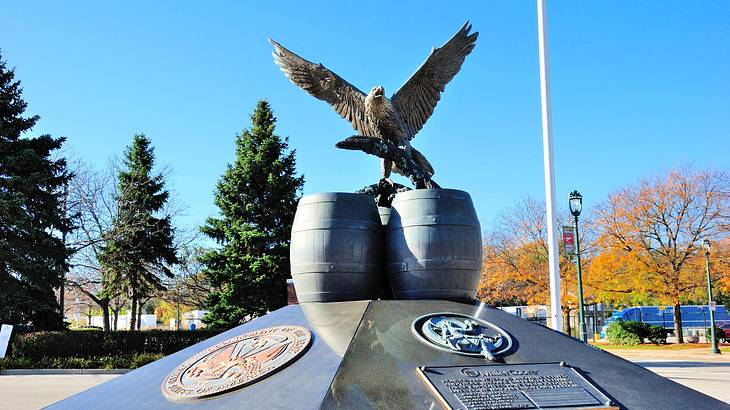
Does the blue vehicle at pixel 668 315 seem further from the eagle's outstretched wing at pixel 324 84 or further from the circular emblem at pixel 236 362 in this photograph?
the circular emblem at pixel 236 362

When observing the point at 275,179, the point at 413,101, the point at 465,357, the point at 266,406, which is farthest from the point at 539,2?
the point at 275,179

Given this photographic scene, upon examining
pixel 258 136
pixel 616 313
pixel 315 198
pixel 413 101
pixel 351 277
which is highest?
pixel 258 136

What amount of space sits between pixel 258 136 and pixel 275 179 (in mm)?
2297

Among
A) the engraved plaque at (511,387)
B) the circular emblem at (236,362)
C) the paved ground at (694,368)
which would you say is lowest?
the paved ground at (694,368)

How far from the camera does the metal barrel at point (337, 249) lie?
4684 mm

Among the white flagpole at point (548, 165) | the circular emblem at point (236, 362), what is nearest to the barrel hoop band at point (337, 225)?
the circular emblem at point (236, 362)

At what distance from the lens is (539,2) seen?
502 inches

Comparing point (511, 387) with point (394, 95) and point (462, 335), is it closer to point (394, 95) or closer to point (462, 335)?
point (462, 335)

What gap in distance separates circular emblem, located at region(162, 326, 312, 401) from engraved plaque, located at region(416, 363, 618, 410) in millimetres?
858

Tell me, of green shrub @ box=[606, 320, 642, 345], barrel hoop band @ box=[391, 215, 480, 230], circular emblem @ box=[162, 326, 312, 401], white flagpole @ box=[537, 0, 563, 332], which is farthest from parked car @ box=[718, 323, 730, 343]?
circular emblem @ box=[162, 326, 312, 401]

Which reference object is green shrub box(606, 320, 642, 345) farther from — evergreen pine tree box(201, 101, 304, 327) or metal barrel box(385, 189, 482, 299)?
metal barrel box(385, 189, 482, 299)

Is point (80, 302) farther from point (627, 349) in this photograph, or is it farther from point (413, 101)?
point (413, 101)

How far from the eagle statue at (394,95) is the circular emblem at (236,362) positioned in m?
2.69

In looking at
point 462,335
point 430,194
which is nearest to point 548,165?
point 430,194
